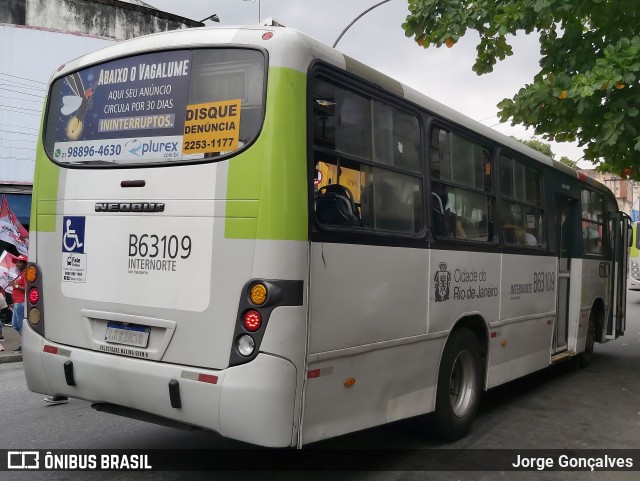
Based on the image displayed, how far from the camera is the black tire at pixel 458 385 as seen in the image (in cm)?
568

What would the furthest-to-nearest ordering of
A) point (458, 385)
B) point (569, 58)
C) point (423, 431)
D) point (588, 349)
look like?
point (588, 349), point (569, 58), point (458, 385), point (423, 431)

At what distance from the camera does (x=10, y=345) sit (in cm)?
1177

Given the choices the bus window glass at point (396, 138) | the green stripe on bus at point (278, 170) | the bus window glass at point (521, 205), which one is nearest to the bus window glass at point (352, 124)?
the bus window glass at point (396, 138)

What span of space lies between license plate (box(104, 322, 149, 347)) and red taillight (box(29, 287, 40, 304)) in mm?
768

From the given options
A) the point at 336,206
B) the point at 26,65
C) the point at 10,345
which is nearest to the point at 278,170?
the point at 336,206

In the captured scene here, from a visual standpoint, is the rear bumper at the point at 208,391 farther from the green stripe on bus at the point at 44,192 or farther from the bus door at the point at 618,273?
the bus door at the point at 618,273

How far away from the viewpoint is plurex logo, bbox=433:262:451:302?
18.1ft

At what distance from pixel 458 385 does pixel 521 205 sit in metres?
2.32

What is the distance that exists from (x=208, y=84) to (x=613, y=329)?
29.4 feet

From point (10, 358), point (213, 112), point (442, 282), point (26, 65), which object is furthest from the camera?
point (26, 65)

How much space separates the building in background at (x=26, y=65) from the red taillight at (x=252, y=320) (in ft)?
52.9

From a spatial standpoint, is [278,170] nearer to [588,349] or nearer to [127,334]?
[127,334]

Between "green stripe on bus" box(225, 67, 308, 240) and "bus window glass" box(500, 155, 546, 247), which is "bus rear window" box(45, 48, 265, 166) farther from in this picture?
"bus window glass" box(500, 155, 546, 247)

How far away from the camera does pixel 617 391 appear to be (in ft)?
28.0
